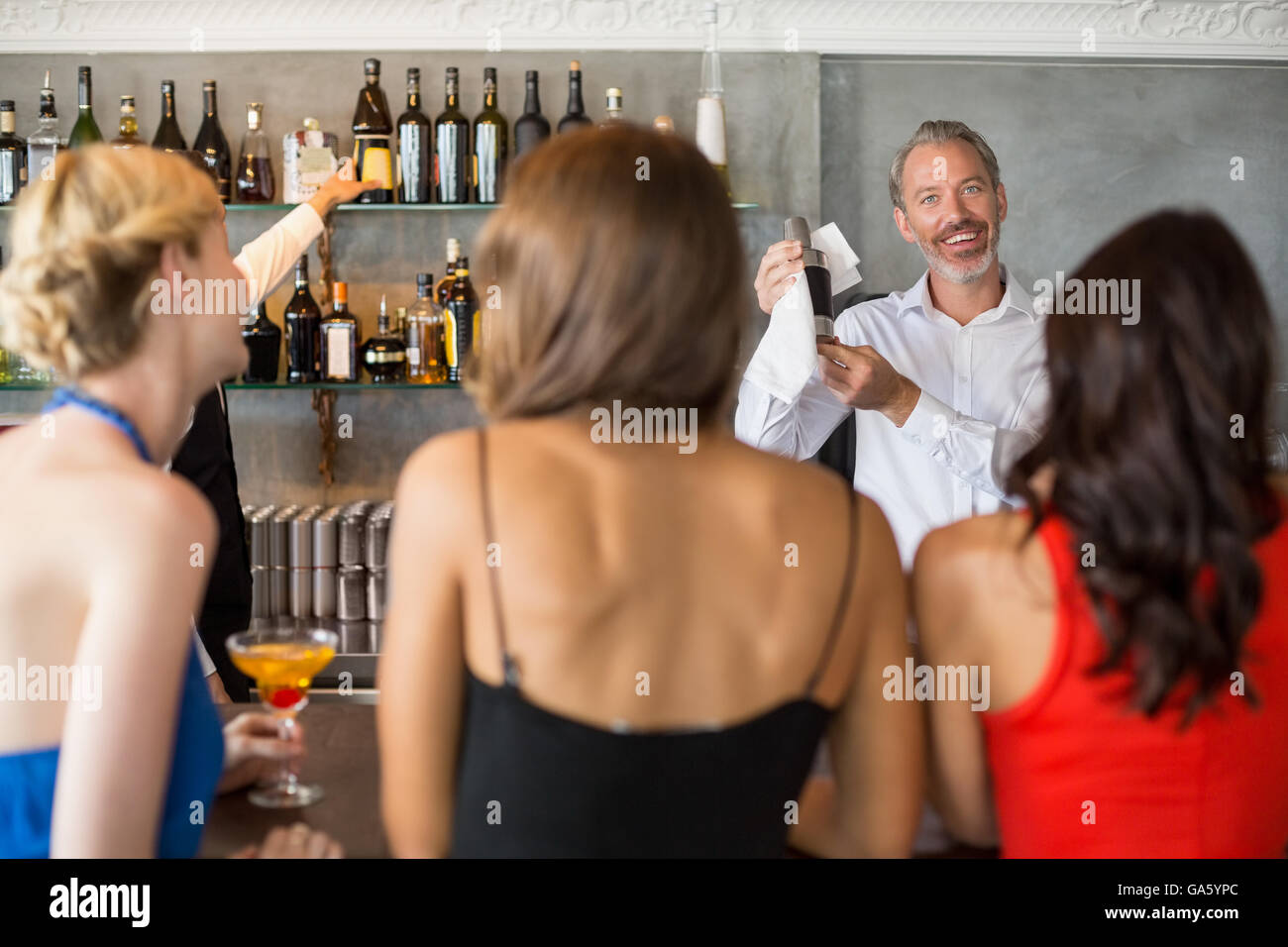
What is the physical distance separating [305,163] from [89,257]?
6.15ft

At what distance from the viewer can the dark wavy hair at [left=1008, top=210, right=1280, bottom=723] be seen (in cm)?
98

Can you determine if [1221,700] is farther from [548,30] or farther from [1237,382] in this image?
[548,30]

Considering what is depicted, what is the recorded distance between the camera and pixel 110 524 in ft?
3.14

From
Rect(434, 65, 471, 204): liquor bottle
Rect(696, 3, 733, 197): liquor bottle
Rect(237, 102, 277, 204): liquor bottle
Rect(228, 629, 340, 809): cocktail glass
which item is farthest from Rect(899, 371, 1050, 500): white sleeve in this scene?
Rect(237, 102, 277, 204): liquor bottle

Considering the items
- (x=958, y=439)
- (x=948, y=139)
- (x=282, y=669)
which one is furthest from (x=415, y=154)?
(x=282, y=669)

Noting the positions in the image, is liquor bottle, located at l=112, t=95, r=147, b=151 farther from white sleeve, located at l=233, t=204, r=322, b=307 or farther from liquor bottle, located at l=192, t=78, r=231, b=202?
white sleeve, located at l=233, t=204, r=322, b=307

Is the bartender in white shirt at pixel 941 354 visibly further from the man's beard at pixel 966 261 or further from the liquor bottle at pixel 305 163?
the liquor bottle at pixel 305 163

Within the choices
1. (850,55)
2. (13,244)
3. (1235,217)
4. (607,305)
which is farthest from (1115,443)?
(1235,217)

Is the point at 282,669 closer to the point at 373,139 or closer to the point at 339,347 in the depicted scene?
the point at 339,347

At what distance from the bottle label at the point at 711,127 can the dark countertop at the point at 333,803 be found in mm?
1745

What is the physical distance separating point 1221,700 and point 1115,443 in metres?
0.22

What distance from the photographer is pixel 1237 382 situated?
987 millimetres

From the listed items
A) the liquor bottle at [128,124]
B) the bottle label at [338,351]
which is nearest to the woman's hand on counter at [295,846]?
the bottle label at [338,351]

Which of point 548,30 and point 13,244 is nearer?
point 13,244
